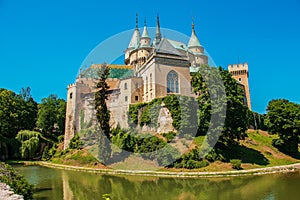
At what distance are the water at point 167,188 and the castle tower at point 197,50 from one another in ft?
127

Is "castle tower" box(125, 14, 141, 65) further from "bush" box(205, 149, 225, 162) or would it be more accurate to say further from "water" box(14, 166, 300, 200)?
"water" box(14, 166, 300, 200)

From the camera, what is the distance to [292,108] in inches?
1247

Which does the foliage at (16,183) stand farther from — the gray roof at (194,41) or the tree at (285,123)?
the gray roof at (194,41)

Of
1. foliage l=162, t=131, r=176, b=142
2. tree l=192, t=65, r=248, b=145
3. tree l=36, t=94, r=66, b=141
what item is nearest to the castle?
foliage l=162, t=131, r=176, b=142

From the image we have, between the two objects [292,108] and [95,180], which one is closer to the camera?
[95,180]

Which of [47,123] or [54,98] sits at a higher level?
[54,98]

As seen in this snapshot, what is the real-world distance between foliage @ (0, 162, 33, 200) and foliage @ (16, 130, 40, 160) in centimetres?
2253

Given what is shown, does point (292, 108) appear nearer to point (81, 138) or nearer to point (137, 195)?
point (137, 195)

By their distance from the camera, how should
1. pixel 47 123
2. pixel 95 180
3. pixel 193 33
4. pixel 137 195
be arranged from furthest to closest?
pixel 193 33
pixel 47 123
pixel 95 180
pixel 137 195

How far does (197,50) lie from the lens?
58.3m

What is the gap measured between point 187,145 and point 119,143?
7569mm

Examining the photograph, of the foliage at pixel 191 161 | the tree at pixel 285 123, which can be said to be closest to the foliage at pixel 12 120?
the foliage at pixel 191 161

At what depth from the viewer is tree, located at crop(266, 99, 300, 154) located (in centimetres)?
3066

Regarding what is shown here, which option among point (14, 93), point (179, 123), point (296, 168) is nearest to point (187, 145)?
point (179, 123)
